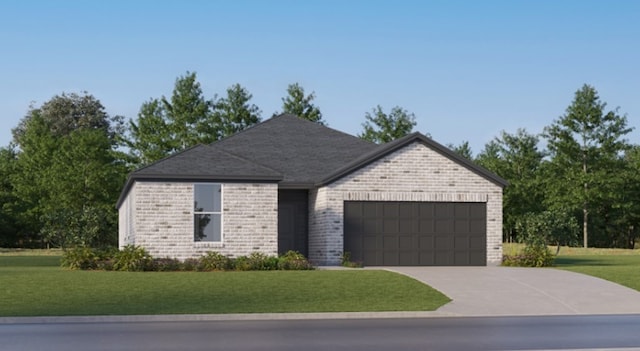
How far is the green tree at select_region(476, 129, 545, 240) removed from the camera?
73.9 m

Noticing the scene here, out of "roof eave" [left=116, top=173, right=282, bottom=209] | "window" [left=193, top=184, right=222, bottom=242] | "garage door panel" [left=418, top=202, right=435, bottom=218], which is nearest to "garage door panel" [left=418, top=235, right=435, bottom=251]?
"garage door panel" [left=418, top=202, right=435, bottom=218]

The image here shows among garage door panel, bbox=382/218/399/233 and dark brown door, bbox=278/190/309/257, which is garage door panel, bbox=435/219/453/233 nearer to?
garage door panel, bbox=382/218/399/233

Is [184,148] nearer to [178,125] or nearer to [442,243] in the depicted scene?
[178,125]

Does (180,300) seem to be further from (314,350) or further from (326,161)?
(326,161)

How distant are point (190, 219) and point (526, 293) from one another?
12517 millimetres

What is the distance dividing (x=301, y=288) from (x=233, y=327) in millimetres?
6791


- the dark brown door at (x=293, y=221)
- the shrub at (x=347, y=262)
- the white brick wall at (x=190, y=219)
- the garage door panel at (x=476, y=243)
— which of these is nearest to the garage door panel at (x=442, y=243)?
the garage door panel at (x=476, y=243)

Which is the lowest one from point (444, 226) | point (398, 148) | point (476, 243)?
point (476, 243)

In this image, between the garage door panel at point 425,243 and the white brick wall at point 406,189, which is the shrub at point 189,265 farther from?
the garage door panel at point 425,243

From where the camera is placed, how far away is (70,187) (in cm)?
6412

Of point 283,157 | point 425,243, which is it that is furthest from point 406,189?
point 283,157

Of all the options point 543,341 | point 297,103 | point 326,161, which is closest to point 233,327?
point 543,341

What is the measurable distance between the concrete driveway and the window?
22.2ft

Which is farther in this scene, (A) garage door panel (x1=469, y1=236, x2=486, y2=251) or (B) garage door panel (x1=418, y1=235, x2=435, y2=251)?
(A) garage door panel (x1=469, y1=236, x2=486, y2=251)
